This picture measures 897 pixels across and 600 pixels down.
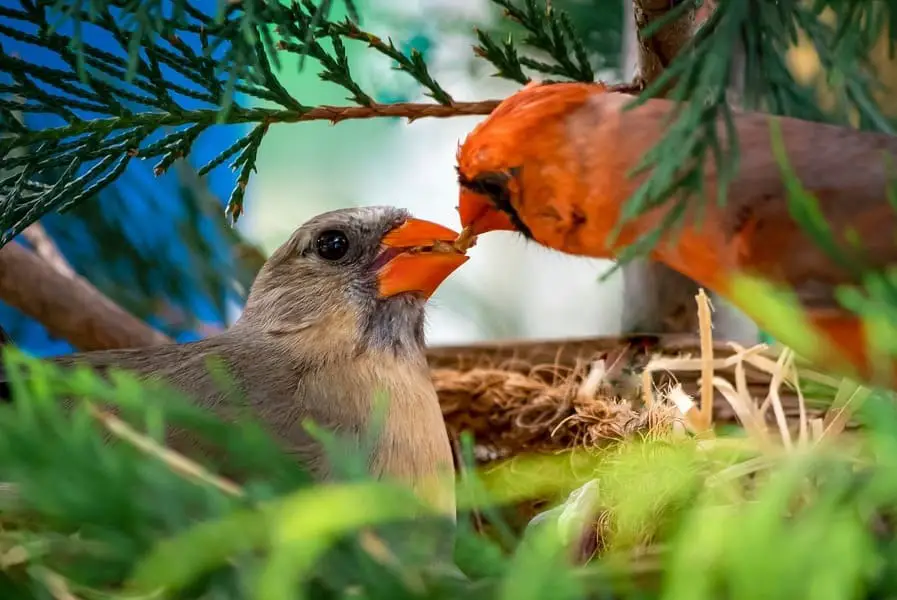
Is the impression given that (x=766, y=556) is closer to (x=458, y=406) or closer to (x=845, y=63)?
(x=845, y=63)

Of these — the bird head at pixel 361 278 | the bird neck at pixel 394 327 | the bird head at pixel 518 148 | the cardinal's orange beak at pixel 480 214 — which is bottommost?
the bird neck at pixel 394 327

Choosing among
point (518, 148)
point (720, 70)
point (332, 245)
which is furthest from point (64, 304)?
point (720, 70)

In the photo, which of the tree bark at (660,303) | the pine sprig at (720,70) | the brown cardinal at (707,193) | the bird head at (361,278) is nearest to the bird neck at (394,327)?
the bird head at (361,278)

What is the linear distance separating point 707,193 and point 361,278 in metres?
0.52

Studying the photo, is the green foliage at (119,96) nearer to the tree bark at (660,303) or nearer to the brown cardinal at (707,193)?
the brown cardinal at (707,193)

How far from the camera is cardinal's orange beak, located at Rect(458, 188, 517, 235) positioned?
86 centimetres

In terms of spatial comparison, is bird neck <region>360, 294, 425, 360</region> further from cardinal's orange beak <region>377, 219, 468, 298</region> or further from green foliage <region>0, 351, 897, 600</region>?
green foliage <region>0, 351, 897, 600</region>

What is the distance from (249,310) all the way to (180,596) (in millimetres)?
870

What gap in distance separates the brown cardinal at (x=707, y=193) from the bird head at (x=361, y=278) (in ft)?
0.60

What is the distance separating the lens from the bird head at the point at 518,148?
80cm

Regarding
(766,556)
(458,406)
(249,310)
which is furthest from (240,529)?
(458,406)

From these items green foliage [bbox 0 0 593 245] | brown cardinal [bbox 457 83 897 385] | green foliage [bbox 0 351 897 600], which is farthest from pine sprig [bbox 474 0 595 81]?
green foliage [bbox 0 351 897 600]

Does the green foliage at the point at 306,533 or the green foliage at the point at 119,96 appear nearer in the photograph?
the green foliage at the point at 306,533

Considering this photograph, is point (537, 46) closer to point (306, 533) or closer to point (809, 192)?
point (809, 192)
